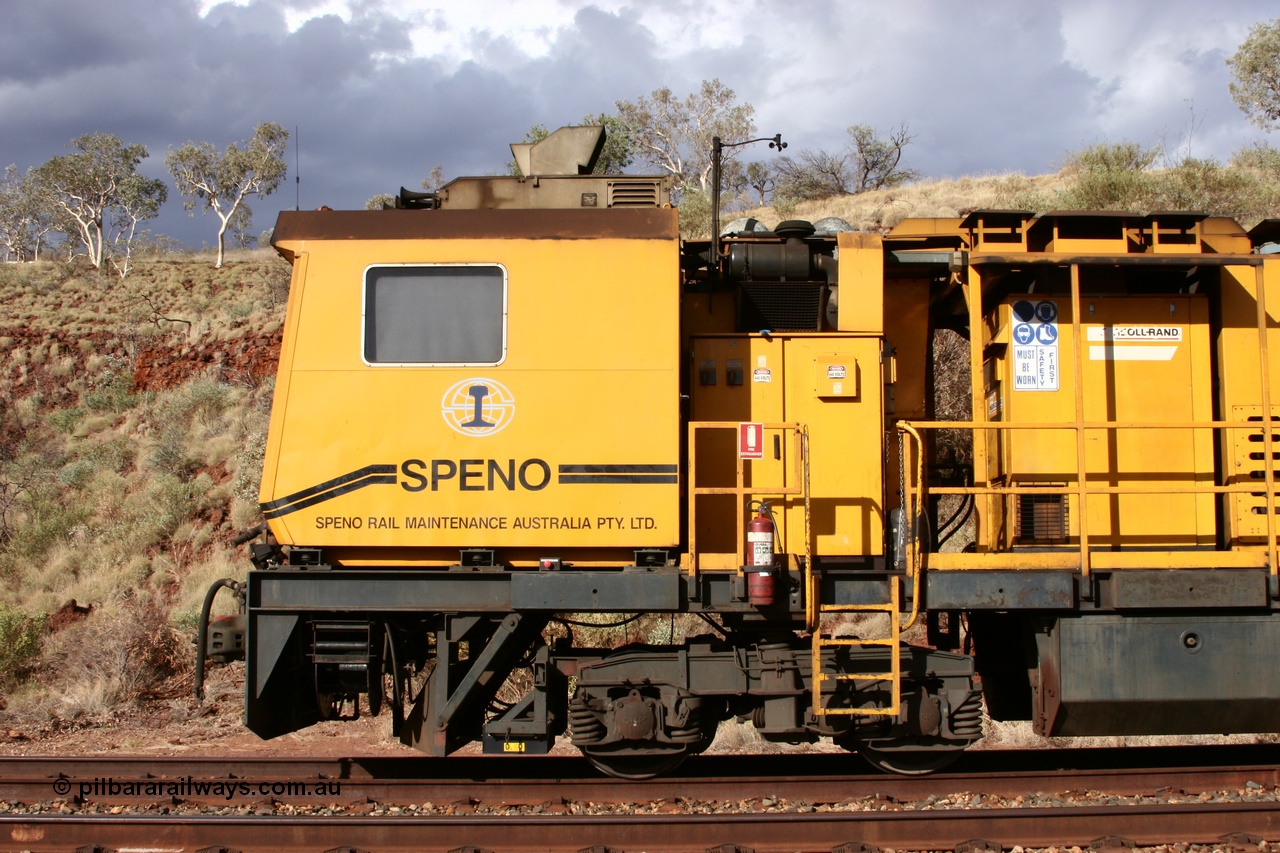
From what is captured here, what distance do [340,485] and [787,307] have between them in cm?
319

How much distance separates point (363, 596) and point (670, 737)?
2146 millimetres

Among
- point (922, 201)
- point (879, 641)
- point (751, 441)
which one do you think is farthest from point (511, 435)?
point (922, 201)

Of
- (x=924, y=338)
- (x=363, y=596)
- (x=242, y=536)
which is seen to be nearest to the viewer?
(x=363, y=596)

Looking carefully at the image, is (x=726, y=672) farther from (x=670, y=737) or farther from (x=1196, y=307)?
(x=1196, y=307)

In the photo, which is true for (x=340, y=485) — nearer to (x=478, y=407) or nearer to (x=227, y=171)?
(x=478, y=407)

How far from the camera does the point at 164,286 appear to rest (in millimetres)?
34375

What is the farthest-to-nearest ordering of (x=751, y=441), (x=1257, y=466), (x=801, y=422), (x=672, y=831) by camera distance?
(x=1257, y=466)
(x=801, y=422)
(x=751, y=441)
(x=672, y=831)

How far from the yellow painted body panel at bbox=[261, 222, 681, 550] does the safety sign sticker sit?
8.17 ft

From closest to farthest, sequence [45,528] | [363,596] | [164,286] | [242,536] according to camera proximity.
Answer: [363,596] < [242,536] < [45,528] < [164,286]

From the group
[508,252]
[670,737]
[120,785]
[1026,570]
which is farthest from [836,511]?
[120,785]

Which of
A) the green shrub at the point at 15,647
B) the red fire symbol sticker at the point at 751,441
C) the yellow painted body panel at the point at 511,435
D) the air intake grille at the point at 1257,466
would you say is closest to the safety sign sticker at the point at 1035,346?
the air intake grille at the point at 1257,466

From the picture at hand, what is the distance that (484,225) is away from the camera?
6.19m

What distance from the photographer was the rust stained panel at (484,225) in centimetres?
617
